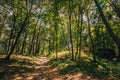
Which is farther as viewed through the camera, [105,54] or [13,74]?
[105,54]

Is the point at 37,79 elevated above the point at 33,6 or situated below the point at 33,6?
below

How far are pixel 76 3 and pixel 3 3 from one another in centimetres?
961

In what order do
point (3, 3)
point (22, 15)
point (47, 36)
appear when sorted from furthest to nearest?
point (47, 36) → point (22, 15) → point (3, 3)

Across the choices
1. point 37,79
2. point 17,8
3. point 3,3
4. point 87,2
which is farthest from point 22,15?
point 37,79

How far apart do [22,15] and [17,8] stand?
4.95ft

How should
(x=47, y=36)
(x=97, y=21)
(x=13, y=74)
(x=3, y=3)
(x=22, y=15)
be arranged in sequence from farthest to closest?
(x=47, y=36), (x=97, y=21), (x=22, y=15), (x=3, y=3), (x=13, y=74)

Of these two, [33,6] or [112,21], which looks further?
[112,21]

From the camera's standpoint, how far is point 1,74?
15555 millimetres

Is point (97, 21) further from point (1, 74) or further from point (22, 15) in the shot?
point (1, 74)

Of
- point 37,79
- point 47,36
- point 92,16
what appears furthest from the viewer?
point 47,36

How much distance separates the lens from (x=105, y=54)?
32938 mm

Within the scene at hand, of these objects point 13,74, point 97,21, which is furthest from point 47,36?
point 13,74

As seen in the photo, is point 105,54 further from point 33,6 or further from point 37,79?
point 37,79

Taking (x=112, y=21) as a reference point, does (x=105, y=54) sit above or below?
below
